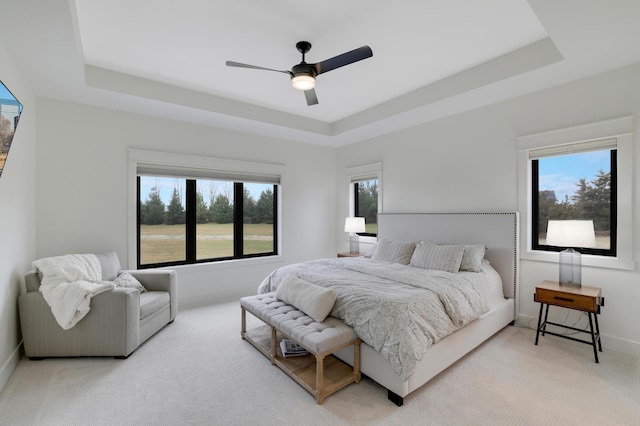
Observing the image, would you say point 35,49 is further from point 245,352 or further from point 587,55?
point 587,55

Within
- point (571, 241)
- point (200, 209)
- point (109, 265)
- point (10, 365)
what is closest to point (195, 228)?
point (200, 209)

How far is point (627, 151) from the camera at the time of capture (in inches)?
107

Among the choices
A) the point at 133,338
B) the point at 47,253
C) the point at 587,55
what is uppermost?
the point at 587,55

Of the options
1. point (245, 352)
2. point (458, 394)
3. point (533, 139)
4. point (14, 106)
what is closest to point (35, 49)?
point (14, 106)

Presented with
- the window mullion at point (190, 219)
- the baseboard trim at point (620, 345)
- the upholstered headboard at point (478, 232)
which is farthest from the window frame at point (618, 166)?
the window mullion at point (190, 219)

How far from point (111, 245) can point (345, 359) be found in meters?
3.15

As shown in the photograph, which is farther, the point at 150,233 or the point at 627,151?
the point at 150,233

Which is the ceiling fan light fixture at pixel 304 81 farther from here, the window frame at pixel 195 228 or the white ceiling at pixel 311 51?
the window frame at pixel 195 228

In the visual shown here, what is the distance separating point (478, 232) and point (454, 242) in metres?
0.33

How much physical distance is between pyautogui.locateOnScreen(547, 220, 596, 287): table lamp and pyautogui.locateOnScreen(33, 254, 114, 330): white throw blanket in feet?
13.7

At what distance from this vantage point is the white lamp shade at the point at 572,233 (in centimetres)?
263

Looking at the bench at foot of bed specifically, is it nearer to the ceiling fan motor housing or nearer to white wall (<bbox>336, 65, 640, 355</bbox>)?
the ceiling fan motor housing

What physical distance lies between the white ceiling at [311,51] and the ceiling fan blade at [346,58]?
30 centimetres

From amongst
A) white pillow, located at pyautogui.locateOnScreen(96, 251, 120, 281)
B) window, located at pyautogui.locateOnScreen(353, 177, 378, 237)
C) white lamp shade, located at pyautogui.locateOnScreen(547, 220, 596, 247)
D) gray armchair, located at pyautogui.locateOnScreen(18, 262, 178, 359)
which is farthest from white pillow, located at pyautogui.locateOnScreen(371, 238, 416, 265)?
white pillow, located at pyautogui.locateOnScreen(96, 251, 120, 281)
